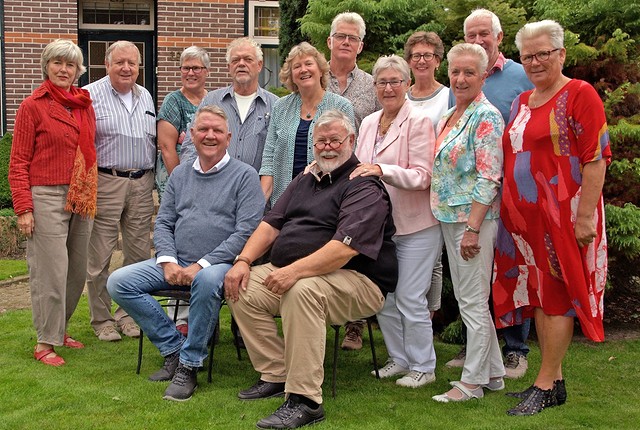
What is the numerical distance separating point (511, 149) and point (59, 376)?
10.0 ft

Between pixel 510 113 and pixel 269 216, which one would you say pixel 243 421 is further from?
pixel 510 113

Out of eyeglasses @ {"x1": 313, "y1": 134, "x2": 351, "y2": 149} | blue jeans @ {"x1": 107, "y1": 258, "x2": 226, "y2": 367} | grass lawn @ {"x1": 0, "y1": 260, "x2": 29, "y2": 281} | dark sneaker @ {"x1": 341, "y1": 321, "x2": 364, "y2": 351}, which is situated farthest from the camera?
grass lawn @ {"x1": 0, "y1": 260, "x2": 29, "y2": 281}

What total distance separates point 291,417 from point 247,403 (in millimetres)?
476

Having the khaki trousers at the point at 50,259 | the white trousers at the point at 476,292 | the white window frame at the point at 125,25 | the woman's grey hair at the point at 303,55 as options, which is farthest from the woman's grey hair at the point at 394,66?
the white window frame at the point at 125,25

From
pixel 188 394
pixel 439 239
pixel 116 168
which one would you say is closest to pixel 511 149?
pixel 439 239

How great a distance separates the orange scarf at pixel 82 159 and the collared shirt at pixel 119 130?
0.67ft

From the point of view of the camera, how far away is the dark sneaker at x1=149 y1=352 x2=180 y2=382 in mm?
4781

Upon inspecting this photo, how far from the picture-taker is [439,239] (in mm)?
4543

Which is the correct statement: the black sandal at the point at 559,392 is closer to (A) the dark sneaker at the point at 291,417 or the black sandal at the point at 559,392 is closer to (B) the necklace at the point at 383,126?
(A) the dark sneaker at the point at 291,417

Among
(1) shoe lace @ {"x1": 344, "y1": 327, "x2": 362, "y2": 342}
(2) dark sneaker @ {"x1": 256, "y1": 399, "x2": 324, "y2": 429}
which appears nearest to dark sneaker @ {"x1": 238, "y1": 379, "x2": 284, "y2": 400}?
(2) dark sneaker @ {"x1": 256, "y1": 399, "x2": 324, "y2": 429}

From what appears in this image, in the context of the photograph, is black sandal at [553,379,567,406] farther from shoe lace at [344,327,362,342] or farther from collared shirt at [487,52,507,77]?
collared shirt at [487,52,507,77]

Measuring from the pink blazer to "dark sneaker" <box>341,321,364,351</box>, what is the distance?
126cm

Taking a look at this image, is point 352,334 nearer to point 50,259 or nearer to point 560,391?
point 560,391

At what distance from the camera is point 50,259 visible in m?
5.12
